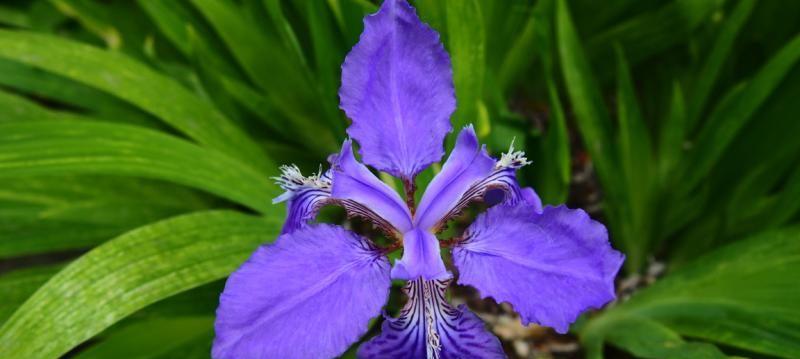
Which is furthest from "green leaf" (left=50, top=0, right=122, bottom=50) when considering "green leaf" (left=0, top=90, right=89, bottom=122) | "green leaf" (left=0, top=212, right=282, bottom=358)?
"green leaf" (left=0, top=212, right=282, bottom=358)

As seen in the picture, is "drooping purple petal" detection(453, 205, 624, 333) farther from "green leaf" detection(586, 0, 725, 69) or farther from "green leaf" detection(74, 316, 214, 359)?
"green leaf" detection(586, 0, 725, 69)

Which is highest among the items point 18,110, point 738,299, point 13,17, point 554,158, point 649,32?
point 13,17

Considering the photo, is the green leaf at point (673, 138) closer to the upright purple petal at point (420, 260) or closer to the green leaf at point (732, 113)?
the green leaf at point (732, 113)

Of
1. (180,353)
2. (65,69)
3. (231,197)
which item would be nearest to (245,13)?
(65,69)

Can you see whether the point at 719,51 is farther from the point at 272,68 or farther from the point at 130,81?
the point at 130,81

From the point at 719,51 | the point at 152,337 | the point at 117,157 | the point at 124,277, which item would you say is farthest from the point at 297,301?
the point at 719,51

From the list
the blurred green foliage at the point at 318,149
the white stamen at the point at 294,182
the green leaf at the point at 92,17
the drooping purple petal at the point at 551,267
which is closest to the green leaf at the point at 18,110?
the blurred green foliage at the point at 318,149

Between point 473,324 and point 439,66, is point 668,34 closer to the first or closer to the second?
point 439,66
